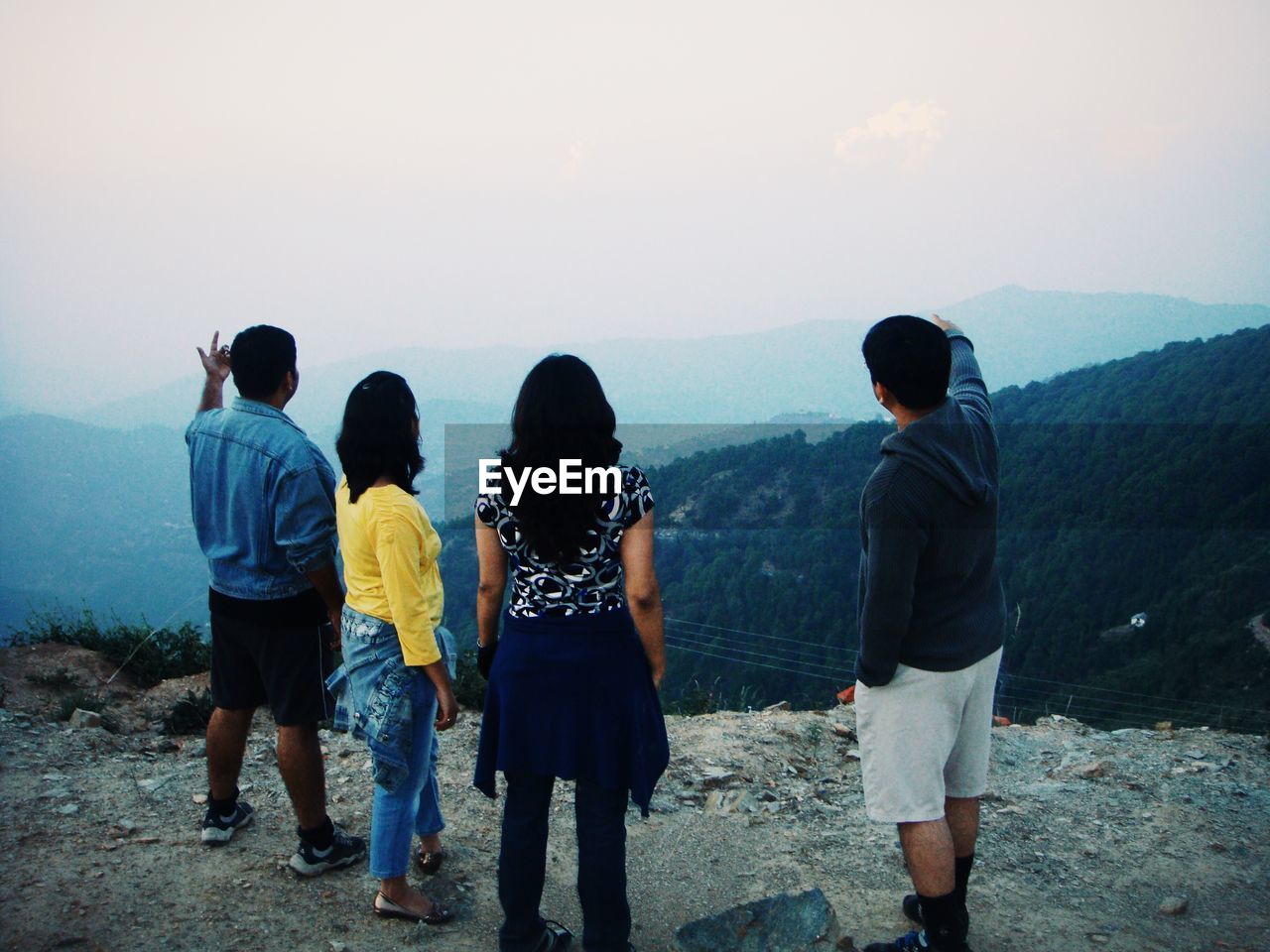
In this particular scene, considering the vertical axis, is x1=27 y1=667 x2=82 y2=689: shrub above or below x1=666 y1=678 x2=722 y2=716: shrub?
above

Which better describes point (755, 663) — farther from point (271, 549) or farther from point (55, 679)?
point (271, 549)

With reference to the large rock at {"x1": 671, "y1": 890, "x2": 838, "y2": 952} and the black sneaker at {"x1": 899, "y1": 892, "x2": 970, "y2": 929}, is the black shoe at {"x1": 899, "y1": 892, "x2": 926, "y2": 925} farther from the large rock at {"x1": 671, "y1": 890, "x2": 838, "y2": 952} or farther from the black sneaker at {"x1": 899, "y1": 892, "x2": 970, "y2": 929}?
the large rock at {"x1": 671, "y1": 890, "x2": 838, "y2": 952}

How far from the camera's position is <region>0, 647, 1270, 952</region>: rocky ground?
9.98 feet

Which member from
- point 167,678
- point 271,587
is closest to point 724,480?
point 167,678

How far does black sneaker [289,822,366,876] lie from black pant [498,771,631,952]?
1.00 metres

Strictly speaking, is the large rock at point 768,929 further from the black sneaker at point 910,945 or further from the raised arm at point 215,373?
the raised arm at point 215,373

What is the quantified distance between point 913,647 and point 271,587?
6.99 feet

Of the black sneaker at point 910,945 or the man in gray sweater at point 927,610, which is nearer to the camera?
the man in gray sweater at point 927,610

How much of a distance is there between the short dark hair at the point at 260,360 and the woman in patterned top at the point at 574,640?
110 cm

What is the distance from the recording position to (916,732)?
8.23ft

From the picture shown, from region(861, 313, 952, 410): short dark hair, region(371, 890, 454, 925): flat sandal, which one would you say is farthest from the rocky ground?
region(861, 313, 952, 410): short dark hair

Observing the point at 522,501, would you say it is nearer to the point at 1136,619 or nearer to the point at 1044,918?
the point at 1044,918

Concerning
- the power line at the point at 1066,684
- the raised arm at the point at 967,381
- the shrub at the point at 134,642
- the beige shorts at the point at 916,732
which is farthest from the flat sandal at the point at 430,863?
the power line at the point at 1066,684

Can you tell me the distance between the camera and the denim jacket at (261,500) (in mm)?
2926
